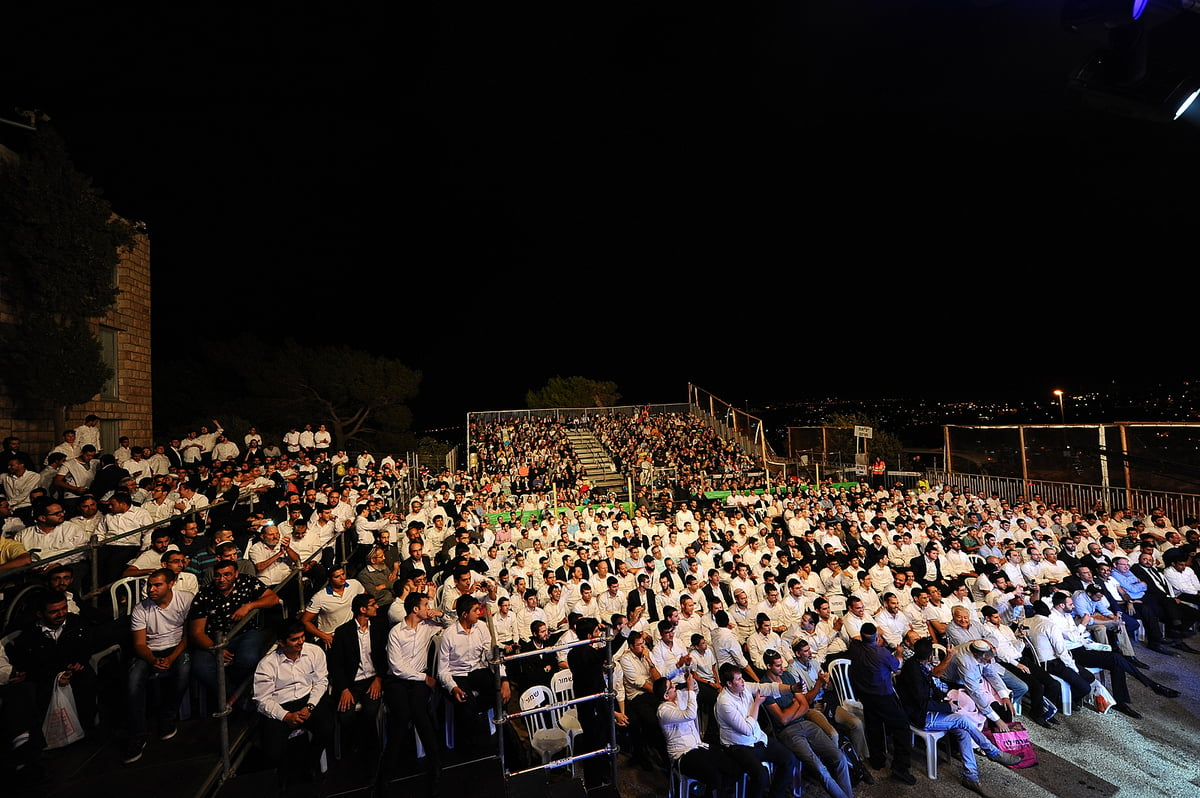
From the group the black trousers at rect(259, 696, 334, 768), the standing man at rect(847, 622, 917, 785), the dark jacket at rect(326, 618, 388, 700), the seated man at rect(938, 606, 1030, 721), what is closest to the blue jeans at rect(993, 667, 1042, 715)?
the seated man at rect(938, 606, 1030, 721)

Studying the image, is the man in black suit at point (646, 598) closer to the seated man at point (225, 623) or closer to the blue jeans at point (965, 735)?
the blue jeans at point (965, 735)

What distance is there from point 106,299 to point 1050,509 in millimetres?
23282

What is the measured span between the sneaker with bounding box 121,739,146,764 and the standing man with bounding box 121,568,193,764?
241mm

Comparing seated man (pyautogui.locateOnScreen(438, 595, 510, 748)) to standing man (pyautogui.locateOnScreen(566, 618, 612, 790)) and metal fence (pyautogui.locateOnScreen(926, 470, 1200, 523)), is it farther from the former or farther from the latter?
metal fence (pyautogui.locateOnScreen(926, 470, 1200, 523))

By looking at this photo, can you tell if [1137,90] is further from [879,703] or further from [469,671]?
[469,671]

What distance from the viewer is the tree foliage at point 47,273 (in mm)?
12273

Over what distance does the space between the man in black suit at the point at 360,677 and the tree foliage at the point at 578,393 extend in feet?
130

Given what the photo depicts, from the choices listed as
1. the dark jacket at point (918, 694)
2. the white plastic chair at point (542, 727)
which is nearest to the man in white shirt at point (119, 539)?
the white plastic chair at point (542, 727)

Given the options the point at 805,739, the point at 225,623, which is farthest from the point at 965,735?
the point at 225,623

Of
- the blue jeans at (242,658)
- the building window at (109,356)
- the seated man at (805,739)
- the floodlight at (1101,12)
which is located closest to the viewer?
the floodlight at (1101,12)

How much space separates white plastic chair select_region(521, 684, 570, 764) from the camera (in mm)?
5945

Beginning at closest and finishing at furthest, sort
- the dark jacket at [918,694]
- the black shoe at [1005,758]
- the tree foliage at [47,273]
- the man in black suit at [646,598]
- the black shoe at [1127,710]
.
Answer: the black shoe at [1005,758]
the dark jacket at [918,694]
the black shoe at [1127,710]
the man in black suit at [646,598]
the tree foliage at [47,273]

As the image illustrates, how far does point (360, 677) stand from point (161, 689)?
168 centimetres

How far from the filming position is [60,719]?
4410 mm
